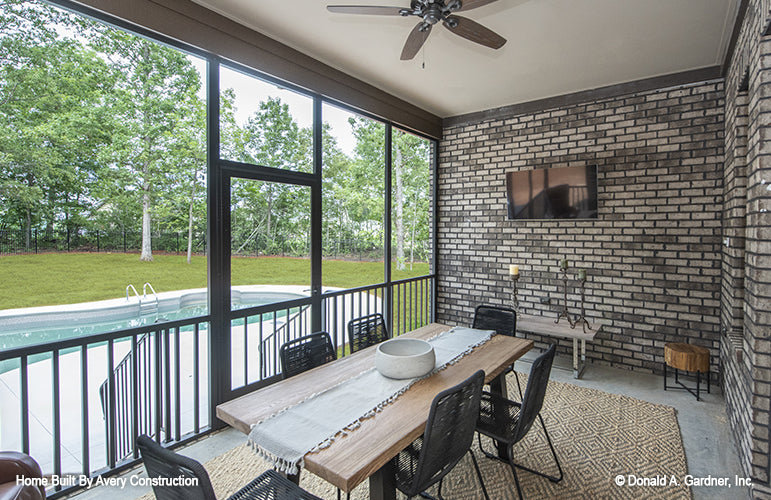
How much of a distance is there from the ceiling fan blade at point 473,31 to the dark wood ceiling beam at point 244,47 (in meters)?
1.57

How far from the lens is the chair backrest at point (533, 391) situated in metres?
1.84

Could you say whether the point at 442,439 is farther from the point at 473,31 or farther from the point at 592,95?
the point at 592,95

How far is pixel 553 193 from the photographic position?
4.27m

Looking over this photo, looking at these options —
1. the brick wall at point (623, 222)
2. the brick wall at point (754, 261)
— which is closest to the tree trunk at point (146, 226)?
the brick wall at point (623, 222)

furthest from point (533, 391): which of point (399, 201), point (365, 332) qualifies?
point (399, 201)

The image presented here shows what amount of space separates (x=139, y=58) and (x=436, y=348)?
2855 mm

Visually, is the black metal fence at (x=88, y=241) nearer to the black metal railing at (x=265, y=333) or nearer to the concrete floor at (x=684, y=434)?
Result: the black metal railing at (x=265, y=333)

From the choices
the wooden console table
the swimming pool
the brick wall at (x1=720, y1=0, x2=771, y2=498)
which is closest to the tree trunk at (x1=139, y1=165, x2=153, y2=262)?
the swimming pool

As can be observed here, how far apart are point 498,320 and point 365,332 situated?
3.85 ft

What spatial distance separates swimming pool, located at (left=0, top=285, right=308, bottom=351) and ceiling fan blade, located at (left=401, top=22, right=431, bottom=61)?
216 centimetres

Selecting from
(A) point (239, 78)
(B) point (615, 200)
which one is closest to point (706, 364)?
(B) point (615, 200)

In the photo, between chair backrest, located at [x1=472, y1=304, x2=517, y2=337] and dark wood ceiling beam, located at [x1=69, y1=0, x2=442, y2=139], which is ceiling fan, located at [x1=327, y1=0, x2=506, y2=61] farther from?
chair backrest, located at [x1=472, y1=304, x2=517, y2=337]

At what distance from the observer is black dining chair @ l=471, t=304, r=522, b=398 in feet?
9.99

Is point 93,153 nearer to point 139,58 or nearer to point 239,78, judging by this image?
point 139,58
